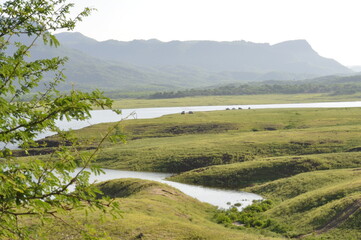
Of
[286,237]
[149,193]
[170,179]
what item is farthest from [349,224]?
[170,179]

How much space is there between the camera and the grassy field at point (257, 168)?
38.1 meters

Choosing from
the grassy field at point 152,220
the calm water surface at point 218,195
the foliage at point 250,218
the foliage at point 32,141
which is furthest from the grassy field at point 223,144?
the foliage at point 32,141

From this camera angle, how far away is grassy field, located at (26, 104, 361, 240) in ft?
125

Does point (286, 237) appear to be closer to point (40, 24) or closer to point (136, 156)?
point (40, 24)

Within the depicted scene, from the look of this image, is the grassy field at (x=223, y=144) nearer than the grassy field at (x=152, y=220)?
No

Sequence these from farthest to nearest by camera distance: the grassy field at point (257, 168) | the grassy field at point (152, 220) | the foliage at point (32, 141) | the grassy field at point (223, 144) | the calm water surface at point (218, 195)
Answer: the grassy field at point (223, 144) < the calm water surface at point (218, 195) < the grassy field at point (257, 168) < the grassy field at point (152, 220) < the foliage at point (32, 141)

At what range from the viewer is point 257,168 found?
73812mm

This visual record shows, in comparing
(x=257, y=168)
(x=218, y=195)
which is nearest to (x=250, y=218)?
(x=218, y=195)

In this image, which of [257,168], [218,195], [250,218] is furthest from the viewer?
[257,168]

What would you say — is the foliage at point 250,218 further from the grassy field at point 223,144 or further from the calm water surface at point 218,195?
the grassy field at point 223,144

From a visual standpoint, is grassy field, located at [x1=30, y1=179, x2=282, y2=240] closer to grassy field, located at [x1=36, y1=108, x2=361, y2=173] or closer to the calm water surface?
the calm water surface

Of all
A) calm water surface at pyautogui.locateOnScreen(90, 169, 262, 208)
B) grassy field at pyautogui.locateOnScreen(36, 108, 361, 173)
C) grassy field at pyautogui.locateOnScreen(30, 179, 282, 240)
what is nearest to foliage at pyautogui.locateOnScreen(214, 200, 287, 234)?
grassy field at pyautogui.locateOnScreen(30, 179, 282, 240)

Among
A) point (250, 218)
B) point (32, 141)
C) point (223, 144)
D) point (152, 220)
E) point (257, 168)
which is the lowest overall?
point (250, 218)

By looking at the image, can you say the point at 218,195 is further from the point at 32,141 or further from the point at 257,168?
the point at 32,141
